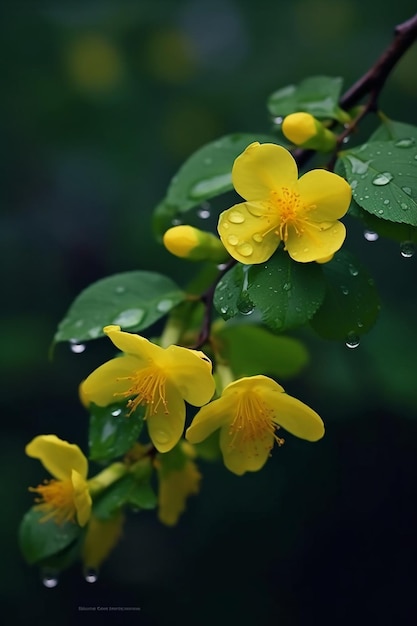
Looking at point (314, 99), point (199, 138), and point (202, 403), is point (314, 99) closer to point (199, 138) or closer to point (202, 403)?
point (202, 403)

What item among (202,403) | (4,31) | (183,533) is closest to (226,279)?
(202,403)

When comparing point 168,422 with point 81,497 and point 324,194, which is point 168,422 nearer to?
point 81,497

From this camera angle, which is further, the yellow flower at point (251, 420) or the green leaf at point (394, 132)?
the green leaf at point (394, 132)

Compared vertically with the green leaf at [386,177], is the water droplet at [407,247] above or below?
below

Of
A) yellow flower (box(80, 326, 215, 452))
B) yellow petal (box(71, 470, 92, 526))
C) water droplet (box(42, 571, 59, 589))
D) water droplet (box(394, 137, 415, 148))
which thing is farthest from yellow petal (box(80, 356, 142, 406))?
water droplet (box(394, 137, 415, 148))

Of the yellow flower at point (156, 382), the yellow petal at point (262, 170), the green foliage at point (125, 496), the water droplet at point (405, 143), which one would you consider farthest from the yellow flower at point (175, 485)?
the water droplet at point (405, 143)

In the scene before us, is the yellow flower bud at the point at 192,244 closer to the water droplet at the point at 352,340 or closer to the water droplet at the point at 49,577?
the water droplet at the point at 352,340
